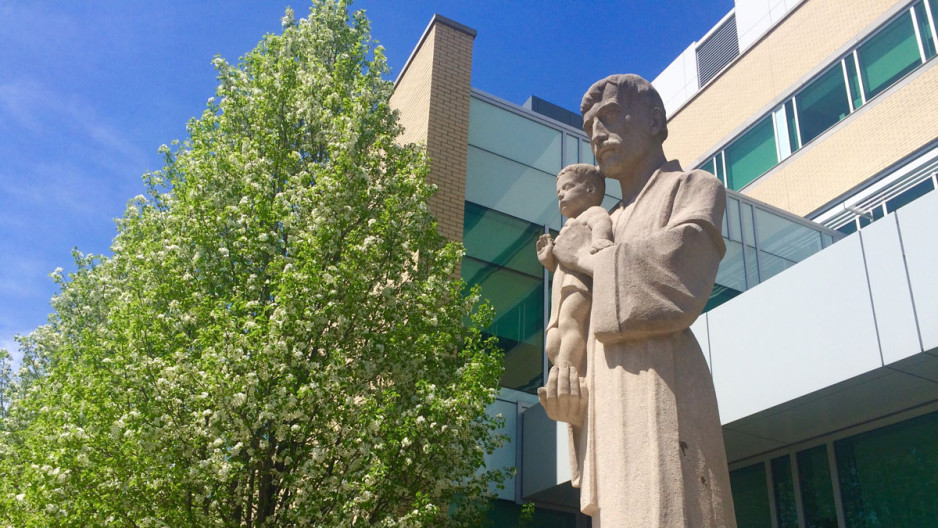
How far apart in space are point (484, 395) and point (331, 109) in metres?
4.87

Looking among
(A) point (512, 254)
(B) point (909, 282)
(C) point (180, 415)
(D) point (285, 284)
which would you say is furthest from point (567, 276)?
(A) point (512, 254)

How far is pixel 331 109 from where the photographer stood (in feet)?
38.6

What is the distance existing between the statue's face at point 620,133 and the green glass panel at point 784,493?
8195 millimetres

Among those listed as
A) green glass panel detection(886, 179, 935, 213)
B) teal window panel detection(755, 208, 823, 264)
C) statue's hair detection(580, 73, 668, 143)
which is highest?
green glass panel detection(886, 179, 935, 213)

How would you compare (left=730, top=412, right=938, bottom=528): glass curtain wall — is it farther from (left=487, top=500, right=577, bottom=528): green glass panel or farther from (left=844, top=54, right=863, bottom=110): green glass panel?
(left=844, top=54, right=863, bottom=110): green glass panel

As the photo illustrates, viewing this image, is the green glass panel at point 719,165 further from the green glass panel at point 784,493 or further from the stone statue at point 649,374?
the stone statue at point 649,374

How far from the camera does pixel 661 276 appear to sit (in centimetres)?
349

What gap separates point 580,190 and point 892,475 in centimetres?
729

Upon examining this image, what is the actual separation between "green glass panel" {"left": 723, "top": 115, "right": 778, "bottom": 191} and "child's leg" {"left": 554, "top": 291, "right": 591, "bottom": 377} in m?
19.4

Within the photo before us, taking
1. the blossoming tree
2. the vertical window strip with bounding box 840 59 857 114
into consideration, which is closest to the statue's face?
the blossoming tree

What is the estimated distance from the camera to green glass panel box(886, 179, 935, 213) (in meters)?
16.8

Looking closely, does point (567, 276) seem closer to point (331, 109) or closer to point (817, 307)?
point (817, 307)

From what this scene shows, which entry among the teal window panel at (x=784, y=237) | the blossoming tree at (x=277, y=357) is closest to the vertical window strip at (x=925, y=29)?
the teal window panel at (x=784, y=237)

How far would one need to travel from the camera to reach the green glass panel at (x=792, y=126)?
21047 millimetres
